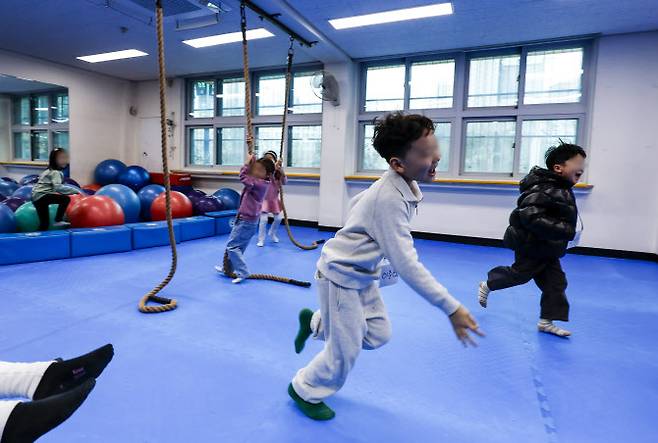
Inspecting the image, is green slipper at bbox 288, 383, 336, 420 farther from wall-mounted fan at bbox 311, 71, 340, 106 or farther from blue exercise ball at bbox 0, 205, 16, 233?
wall-mounted fan at bbox 311, 71, 340, 106

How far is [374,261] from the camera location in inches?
57.6

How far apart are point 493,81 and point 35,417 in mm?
6698

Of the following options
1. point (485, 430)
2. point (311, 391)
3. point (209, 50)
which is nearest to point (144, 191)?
point (209, 50)

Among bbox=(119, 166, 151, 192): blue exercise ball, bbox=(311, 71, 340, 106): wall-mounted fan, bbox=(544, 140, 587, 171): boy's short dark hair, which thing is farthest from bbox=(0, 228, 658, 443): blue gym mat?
bbox=(119, 166, 151, 192): blue exercise ball

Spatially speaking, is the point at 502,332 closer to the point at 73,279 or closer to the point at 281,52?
the point at 73,279

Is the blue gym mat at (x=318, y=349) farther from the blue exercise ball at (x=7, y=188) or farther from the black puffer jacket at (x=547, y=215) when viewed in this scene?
the blue exercise ball at (x=7, y=188)

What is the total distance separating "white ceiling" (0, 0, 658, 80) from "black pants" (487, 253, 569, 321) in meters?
3.19

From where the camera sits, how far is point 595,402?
183cm

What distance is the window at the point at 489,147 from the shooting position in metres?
6.14

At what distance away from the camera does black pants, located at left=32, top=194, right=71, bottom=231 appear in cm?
473

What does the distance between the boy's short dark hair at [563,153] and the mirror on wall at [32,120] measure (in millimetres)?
8922

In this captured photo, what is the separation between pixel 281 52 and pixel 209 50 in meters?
1.21

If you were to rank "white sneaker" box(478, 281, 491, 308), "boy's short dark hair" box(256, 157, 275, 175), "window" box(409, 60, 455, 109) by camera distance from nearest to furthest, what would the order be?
1. "white sneaker" box(478, 281, 491, 308)
2. "boy's short dark hair" box(256, 157, 275, 175)
3. "window" box(409, 60, 455, 109)

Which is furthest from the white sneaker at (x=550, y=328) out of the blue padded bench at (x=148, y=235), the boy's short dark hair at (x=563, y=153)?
the blue padded bench at (x=148, y=235)
